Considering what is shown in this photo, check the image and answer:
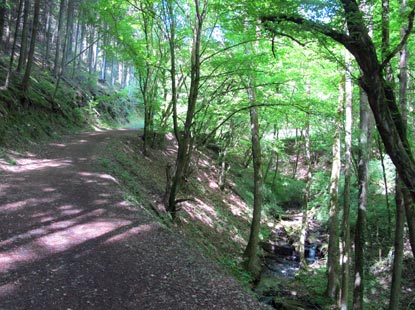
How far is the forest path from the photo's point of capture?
4.29 meters

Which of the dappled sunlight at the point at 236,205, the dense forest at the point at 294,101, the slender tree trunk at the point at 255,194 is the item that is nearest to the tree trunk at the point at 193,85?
the dense forest at the point at 294,101

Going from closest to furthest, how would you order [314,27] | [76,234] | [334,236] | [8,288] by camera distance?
[8,288] < [314,27] < [76,234] < [334,236]

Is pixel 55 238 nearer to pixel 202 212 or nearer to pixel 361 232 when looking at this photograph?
pixel 361 232

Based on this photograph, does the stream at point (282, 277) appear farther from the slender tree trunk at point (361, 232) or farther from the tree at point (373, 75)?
the tree at point (373, 75)

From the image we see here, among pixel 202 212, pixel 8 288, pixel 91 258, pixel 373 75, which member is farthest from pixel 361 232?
pixel 202 212

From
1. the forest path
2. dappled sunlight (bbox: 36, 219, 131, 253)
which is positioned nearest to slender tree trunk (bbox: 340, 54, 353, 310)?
the forest path

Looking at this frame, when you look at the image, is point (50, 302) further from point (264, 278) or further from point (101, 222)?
Answer: point (264, 278)

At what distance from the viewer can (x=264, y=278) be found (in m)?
12.8

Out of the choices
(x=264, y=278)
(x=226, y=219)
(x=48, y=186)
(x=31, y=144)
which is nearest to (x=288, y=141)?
(x=226, y=219)

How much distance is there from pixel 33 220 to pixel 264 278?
30.2 feet

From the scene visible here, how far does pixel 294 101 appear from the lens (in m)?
10.4

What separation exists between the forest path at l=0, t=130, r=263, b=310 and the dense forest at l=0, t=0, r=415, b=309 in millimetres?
2989

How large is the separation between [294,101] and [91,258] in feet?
25.2

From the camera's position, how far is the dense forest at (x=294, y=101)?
523cm
